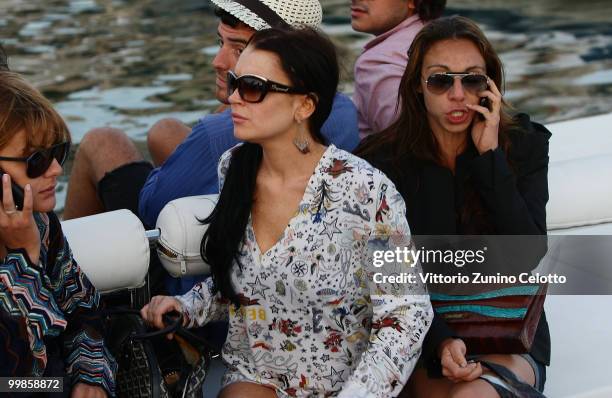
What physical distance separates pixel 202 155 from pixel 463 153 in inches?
25.2

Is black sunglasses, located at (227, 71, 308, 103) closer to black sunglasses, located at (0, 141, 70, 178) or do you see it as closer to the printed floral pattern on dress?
the printed floral pattern on dress

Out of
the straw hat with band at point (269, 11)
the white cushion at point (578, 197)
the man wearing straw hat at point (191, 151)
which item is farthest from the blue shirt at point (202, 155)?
the white cushion at point (578, 197)

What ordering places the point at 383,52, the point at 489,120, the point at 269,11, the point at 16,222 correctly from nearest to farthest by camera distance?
the point at 16,222 < the point at 489,120 < the point at 269,11 < the point at 383,52

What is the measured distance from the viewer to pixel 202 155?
8.61 ft

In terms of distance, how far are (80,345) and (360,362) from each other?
0.55 metres

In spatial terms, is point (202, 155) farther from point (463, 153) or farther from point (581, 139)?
point (581, 139)

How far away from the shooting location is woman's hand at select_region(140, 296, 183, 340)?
7.19 feet

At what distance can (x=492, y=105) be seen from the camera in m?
2.35

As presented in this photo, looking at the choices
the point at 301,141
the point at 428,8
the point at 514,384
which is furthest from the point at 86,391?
the point at 428,8

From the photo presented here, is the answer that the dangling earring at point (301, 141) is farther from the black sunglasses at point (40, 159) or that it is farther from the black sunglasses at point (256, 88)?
the black sunglasses at point (40, 159)

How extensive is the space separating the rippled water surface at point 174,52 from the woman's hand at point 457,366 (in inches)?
209

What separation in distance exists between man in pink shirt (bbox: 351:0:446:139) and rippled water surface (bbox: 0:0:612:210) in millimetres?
Result: 4296

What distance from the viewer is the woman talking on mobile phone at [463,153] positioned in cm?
231

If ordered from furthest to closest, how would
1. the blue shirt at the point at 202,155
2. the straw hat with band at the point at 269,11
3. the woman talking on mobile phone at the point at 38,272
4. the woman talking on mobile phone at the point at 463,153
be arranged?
the straw hat with band at the point at 269,11, the blue shirt at the point at 202,155, the woman talking on mobile phone at the point at 463,153, the woman talking on mobile phone at the point at 38,272
